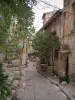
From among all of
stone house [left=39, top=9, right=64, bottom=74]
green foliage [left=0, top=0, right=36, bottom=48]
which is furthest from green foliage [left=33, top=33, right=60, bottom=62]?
green foliage [left=0, top=0, right=36, bottom=48]

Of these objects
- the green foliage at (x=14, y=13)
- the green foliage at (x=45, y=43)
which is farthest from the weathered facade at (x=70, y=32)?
the green foliage at (x=14, y=13)

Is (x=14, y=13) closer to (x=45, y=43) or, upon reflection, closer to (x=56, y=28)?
(x=45, y=43)

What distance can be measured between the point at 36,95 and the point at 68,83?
179 inches

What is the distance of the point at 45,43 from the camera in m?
19.6

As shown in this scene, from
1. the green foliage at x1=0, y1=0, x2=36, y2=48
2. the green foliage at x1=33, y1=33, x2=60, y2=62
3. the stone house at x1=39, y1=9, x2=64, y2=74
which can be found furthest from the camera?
the green foliage at x1=33, y1=33, x2=60, y2=62

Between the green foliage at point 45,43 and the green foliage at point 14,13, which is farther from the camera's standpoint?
the green foliage at point 45,43

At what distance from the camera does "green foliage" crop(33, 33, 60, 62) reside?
62.0 feet

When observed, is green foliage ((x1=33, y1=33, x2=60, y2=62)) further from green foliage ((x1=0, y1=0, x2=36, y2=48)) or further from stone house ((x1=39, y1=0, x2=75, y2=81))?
green foliage ((x1=0, y1=0, x2=36, y2=48))

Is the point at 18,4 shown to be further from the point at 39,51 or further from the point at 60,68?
the point at 39,51

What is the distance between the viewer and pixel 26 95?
35.8 ft

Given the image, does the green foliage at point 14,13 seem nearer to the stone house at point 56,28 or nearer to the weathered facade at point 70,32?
the weathered facade at point 70,32

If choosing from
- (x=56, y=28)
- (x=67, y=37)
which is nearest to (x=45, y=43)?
(x=56, y=28)

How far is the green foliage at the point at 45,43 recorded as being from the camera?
1889 cm

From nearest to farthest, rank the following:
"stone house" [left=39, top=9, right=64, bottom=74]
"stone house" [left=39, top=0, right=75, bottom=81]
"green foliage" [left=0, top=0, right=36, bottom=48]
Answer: "green foliage" [left=0, top=0, right=36, bottom=48]
"stone house" [left=39, top=0, right=75, bottom=81]
"stone house" [left=39, top=9, right=64, bottom=74]
